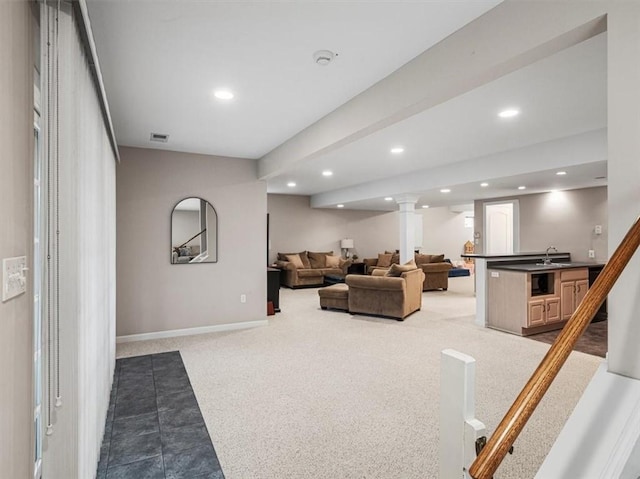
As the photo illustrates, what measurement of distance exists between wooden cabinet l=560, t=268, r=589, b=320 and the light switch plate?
6181mm

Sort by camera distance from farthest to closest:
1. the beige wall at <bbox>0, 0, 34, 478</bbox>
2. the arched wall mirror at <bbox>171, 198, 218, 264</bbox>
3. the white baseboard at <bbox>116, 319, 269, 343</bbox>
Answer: the arched wall mirror at <bbox>171, 198, 218, 264</bbox>, the white baseboard at <bbox>116, 319, 269, 343</bbox>, the beige wall at <bbox>0, 0, 34, 478</bbox>

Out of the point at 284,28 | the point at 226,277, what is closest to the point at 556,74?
the point at 284,28

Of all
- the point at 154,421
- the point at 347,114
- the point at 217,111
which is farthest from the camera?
the point at 217,111

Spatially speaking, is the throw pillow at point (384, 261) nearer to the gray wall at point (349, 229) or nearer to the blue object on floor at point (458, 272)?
the gray wall at point (349, 229)

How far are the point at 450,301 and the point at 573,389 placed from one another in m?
4.41

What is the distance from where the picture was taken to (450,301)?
24.8 ft

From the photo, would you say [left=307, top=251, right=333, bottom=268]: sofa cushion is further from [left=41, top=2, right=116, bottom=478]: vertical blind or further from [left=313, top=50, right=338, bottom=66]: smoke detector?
[left=41, top=2, right=116, bottom=478]: vertical blind

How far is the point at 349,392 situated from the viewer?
10.3 ft

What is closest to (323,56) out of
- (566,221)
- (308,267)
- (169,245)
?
(169,245)

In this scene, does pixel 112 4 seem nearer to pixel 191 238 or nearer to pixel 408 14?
pixel 408 14

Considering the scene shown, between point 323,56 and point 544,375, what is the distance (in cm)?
218

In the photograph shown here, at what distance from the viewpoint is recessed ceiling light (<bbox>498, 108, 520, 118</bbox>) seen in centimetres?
343

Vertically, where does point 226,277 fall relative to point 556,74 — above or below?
below

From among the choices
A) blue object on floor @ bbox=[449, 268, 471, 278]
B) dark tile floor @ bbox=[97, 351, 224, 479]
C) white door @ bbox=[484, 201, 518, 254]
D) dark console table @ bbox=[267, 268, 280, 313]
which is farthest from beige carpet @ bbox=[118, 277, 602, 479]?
blue object on floor @ bbox=[449, 268, 471, 278]
